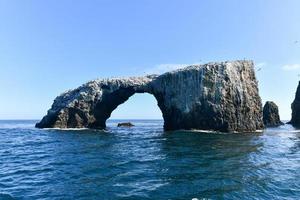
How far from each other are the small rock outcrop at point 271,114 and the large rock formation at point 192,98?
166 ft

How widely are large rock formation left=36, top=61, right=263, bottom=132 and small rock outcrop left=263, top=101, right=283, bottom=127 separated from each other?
50581mm

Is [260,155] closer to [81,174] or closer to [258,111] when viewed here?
[81,174]

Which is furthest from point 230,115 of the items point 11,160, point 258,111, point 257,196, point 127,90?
point 257,196

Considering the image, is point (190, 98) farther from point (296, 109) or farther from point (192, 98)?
point (296, 109)

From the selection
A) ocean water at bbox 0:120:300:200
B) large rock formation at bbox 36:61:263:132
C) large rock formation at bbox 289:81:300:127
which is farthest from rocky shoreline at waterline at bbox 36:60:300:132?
large rock formation at bbox 289:81:300:127

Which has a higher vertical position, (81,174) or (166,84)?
(166,84)

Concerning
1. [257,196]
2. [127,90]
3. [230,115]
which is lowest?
[257,196]

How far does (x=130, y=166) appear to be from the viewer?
2611 cm

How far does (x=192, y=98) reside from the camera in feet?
202

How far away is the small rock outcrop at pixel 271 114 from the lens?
11300cm

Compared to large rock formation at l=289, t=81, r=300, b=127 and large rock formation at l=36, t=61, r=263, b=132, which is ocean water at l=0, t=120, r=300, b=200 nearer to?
large rock formation at l=36, t=61, r=263, b=132

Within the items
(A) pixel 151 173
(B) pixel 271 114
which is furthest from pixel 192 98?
(B) pixel 271 114

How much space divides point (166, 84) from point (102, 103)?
15.2 m

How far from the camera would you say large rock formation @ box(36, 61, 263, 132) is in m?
60.1
